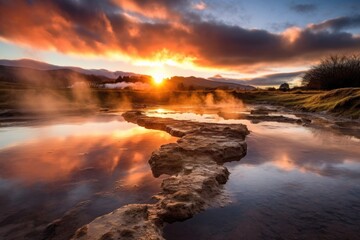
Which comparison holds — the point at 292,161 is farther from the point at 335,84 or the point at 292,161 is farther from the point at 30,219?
the point at 335,84

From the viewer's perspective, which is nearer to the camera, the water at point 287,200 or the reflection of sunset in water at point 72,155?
the water at point 287,200

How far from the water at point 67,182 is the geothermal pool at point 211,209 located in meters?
0.02

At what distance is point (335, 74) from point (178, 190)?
69845 mm

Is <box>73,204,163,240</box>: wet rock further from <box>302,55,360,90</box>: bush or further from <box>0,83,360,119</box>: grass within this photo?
<box>302,55,360,90</box>: bush

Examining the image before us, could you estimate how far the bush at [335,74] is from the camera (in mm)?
58688

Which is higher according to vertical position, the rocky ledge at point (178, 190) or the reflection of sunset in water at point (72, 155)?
the rocky ledge at point (178, 190)

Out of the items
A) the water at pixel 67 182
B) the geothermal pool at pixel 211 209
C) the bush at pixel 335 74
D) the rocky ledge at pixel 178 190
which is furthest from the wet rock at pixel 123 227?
the bush at pixel 335 74

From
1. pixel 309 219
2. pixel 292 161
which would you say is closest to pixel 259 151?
pixel 292 161

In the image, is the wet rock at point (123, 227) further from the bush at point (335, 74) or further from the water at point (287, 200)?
the bush at point (335, 74)

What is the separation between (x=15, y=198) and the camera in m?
6.07

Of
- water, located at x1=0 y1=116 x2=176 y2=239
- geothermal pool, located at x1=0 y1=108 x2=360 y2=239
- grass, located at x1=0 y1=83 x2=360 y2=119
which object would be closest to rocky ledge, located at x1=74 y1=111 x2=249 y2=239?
geothermal pool, located at x1=0 y1=108 x2=360 y2=239

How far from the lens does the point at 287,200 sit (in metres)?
5.84

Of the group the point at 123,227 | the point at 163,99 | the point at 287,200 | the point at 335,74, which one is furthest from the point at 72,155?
the point at 335,74

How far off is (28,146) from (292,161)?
36.7ft
